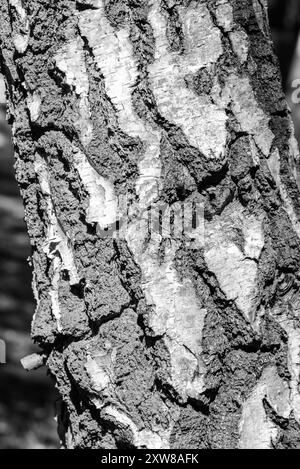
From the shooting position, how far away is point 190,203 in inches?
45.6

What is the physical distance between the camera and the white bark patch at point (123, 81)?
1.14 meters

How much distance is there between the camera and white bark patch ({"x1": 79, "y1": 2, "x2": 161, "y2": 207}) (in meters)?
1.14

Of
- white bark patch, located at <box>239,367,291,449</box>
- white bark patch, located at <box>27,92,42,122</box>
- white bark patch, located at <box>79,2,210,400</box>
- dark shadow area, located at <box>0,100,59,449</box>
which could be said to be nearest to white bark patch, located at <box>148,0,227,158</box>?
white bark patch, located at <box>79,2,210,400</box>

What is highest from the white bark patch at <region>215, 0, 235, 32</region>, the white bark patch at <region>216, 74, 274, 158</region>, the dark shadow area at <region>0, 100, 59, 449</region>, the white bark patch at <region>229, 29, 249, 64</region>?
the white bark patch at <region>215, 0, 235, 32</region>

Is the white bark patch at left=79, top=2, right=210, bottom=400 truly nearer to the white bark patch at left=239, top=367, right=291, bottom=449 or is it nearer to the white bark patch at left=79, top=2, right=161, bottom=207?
the white bark patch at left=79, top=2, right=161, bottom=207

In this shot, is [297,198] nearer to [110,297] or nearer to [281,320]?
[281,320]

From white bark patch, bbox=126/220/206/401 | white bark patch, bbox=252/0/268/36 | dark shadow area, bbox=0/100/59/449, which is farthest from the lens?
dark shadow area, bbox=0/100/59/449

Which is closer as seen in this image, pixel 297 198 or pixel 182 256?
pixel 182 256

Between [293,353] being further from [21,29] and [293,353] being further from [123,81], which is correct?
[21,29]

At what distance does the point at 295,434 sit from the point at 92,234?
521mm

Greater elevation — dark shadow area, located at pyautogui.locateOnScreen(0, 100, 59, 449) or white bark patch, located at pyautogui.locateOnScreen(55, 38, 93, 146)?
white bark patch, located at pyautogui.locateOnScreen(55, 38, 93, 146)

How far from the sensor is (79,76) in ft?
3.83

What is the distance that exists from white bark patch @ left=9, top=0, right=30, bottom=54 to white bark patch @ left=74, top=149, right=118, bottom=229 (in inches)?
10.9
